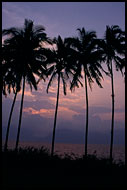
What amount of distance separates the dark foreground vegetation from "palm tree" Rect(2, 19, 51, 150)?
894cm

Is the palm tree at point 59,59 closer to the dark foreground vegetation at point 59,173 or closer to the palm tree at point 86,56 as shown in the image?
the palm tree at point 86,56

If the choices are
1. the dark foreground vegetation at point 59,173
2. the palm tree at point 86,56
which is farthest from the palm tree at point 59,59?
the dark foreground vegetation at point 59,173

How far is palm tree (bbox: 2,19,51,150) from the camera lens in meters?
23.9

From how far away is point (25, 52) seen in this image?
24438 millimetres

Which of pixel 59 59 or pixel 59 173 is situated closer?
pixel 59 173

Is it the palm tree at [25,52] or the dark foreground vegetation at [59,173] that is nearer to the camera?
the dark foreground vegetation at [59,173]

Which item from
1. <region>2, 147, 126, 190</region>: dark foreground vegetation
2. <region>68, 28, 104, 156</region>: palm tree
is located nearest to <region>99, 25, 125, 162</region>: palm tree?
<region>68, 28, 104, 156</region>: palm tree

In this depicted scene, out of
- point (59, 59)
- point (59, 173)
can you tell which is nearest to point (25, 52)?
point (59, 59)

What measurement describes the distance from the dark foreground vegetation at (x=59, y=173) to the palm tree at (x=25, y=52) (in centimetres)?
894

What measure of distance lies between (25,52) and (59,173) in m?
15.8

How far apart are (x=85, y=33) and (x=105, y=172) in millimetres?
17657

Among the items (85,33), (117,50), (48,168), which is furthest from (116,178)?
(85,33)

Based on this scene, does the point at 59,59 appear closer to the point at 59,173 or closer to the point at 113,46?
the point at 113,46

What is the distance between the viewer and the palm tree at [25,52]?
78.4 feet
